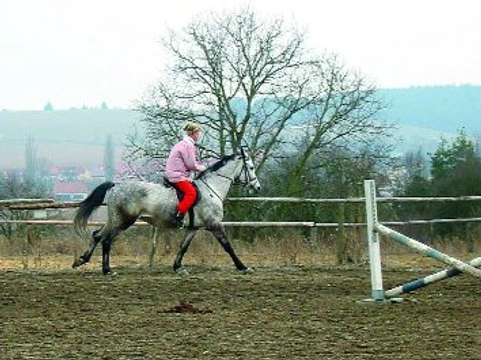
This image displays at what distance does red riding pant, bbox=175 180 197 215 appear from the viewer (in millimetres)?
15500

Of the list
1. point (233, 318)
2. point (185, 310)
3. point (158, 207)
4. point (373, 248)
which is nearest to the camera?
point (233, 318)

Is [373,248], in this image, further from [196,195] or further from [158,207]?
[158,207]

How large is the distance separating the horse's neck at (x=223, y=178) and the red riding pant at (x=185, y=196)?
461 millimetres

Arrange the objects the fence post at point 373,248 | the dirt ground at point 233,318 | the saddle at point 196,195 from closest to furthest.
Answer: the dirt ground at point 233,318 < the fence post at point 373,248 < the saddle at point 196,195

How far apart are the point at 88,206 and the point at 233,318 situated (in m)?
6.68

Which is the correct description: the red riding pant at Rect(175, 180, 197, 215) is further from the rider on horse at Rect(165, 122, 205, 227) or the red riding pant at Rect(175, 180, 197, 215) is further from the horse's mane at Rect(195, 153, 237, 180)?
the horse's mane at Rect(195, 153, 237, 180)

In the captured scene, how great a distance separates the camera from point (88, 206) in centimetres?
1619

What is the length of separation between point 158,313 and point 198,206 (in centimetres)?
549

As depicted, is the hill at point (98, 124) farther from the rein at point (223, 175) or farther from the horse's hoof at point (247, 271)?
the horse's hoof at point (247, 271)

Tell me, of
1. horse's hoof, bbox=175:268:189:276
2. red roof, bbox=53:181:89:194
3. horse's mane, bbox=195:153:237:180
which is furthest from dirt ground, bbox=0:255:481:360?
red roof, bbox=53:181:89:194

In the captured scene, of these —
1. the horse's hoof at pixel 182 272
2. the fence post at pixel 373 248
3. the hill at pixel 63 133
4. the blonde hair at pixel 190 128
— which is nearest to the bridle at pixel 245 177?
the blonde hair at pixel 190 128

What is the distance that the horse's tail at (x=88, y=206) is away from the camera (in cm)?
1612

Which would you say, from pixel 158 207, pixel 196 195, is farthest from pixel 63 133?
pixel 196 195

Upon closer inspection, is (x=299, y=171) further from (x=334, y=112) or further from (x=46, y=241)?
(x=46, y=241)
